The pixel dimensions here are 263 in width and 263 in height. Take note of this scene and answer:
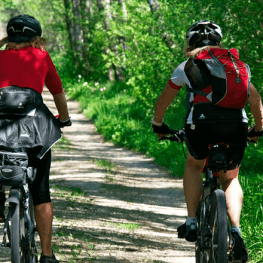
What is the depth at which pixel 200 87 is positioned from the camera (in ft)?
12.3

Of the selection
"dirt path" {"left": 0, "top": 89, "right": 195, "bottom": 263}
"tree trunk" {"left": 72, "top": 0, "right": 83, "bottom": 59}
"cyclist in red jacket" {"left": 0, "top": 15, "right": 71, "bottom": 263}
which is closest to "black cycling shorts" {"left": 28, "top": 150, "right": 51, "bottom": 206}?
"cyclist in red jacket" {"left": 0, "top": 15, "right": 71, "bottom": 263}

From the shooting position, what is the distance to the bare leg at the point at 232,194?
3809 mm

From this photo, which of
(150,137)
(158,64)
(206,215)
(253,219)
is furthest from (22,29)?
(158,64)

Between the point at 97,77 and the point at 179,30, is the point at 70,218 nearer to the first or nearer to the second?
the point at 179,30

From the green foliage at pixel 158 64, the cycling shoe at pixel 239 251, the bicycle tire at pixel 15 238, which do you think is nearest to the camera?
the bicycle tire at pixel 15 238

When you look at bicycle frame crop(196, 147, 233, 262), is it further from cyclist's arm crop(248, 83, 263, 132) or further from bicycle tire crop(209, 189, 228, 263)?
cyclist's arm crop(248, 83, 263, 132)

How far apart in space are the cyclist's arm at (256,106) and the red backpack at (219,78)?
130mm

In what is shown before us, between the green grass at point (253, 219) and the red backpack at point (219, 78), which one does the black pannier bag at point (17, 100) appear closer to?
the red backpack at point (219, 78)

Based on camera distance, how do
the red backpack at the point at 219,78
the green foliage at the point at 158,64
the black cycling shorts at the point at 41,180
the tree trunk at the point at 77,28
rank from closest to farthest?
the red backpack at the point at 219,78 < the black cycling shorts at the point at 41,180 < the green foliage at the point at 158,64 < the tree trunk at the point at 77,28

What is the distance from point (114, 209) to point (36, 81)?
3.89m

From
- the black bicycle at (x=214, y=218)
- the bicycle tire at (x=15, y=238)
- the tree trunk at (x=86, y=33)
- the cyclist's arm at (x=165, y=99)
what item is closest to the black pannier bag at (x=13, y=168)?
the bicycle tire at (x=15, y=238)

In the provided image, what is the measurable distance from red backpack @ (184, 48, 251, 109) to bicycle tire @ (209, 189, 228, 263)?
0.65 m

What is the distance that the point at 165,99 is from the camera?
3994 mm

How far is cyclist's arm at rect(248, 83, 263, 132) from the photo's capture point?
379 centimetres
